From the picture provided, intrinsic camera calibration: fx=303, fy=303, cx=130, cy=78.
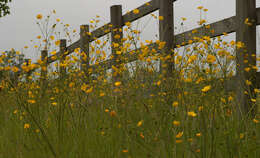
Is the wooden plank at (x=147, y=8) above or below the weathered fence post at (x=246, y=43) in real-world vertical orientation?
above

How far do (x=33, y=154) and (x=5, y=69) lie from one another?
0.66 metres

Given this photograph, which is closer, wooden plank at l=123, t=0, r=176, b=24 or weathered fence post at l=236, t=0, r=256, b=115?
weathered fence post at l=236, t=0, r=256, b=115

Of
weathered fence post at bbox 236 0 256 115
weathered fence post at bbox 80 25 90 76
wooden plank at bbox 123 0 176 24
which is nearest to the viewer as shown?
weathered fence post at bbox 80 25 90 76

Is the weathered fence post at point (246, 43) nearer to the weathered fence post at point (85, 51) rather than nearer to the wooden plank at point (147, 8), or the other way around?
the wooden plank at point (147, 8)

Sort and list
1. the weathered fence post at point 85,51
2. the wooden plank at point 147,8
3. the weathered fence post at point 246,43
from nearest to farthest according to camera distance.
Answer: the weathered fence post at point 85,51 < the weathered fence post at point 246,43 < the wooden plank at point 147,8

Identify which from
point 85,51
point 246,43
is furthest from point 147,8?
point 246,43

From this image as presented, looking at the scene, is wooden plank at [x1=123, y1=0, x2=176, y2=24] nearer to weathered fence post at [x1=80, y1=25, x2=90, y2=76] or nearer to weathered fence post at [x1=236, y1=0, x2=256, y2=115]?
weathered fence post at [x1=80, y1=25, x2=90, y2=76]

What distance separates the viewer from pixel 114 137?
1.81 meters

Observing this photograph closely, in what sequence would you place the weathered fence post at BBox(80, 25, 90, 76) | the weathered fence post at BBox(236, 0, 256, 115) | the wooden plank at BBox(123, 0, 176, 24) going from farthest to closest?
the wooden plank at BBox(123, 0, 176, 24)
the weathered fence post at BBox(236, 0, 256, 115)
the weathered fence post at BBox(80, 25, 90, 76)

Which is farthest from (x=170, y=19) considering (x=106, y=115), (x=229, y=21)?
(x=106, y=115)

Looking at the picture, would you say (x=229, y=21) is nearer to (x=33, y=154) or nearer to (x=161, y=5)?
(x=161, y=5)

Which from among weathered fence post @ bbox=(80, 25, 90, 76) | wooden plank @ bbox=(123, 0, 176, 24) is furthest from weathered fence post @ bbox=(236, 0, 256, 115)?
weathered fence post @ bbox=(80, 25, 90, 76)

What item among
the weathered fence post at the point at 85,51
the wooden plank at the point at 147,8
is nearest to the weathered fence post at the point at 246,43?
the wooden plank at the point at 147,8

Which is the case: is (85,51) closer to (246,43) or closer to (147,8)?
(147,8)
